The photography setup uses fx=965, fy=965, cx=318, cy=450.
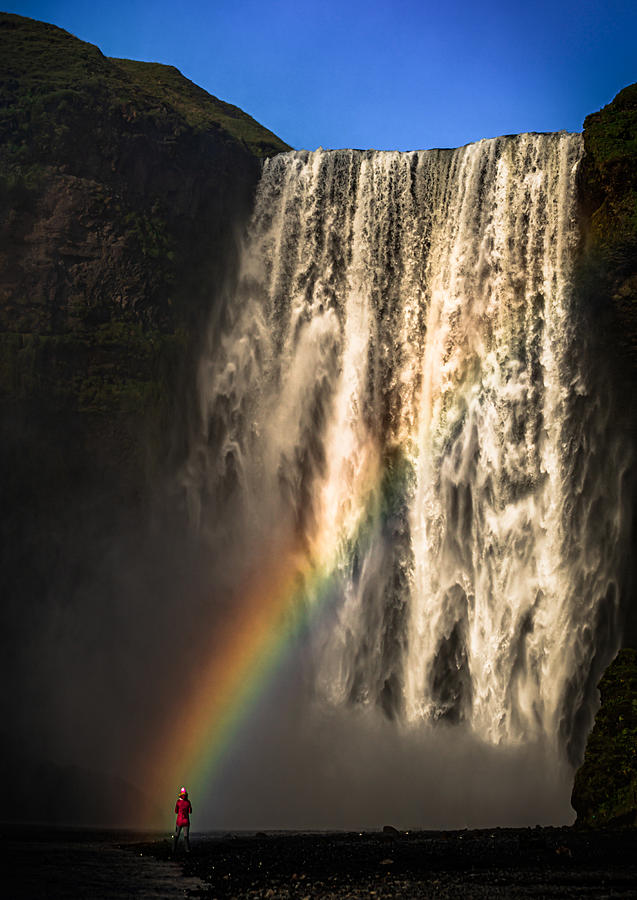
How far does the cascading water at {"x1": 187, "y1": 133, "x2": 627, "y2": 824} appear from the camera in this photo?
30.0 meters

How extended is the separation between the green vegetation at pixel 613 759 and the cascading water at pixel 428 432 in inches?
166

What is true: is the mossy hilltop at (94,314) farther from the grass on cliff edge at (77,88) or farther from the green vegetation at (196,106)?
the green vegetation at (196,106)

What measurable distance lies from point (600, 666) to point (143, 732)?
15325 millimetres

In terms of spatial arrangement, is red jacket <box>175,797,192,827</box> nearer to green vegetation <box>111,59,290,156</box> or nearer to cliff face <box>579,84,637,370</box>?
cliff face <box>579,84,637,370</box>

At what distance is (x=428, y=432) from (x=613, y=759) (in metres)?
13.7

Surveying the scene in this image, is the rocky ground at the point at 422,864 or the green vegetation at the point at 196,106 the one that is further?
the green vegetation at the point at 196,106

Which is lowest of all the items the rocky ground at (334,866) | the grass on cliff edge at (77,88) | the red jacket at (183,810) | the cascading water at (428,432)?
the rocky ground at (334,866)

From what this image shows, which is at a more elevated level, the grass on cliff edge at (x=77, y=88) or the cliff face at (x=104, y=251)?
the grass on cliff edge at (x=77, y=88)

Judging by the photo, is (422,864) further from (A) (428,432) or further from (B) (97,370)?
(B) (97,370)

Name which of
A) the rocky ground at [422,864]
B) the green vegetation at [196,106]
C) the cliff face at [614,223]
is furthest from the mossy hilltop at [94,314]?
the rocky ground at [422,864]

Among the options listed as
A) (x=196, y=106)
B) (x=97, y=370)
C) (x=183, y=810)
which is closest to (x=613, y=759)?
(x=183, y=810)

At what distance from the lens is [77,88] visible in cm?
3662

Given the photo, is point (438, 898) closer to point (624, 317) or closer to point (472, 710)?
point (472, 710)

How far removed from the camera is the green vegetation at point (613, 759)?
71.7 feet
